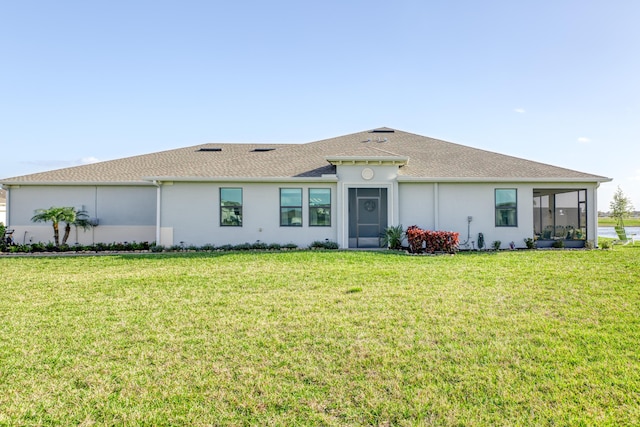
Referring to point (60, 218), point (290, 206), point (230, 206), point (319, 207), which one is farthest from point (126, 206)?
point (319, 207)

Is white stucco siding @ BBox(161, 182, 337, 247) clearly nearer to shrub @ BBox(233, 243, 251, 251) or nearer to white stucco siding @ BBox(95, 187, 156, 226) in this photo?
shrub @ BBox(233, 243, 251, 251)

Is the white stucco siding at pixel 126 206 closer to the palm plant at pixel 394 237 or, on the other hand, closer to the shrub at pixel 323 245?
the shrub at pixel 323 245

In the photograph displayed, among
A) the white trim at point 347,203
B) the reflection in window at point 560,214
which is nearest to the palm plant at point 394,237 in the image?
the white trim at point 347,203

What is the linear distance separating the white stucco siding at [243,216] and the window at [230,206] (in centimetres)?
Answer: 14

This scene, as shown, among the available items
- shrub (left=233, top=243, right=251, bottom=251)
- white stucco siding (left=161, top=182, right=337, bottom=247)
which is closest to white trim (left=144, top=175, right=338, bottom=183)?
white stucco siding (left=161, top=182, right=337, bottom=247)

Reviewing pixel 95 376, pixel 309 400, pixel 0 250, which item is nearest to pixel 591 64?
pixel 309 400

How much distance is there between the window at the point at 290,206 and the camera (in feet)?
48.1

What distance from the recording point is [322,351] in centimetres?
435

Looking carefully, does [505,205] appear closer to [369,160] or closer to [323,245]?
[369,160]

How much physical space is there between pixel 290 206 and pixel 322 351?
34.9 feet

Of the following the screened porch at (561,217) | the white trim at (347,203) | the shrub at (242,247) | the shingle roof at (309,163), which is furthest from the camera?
the screened porch at (561,217)

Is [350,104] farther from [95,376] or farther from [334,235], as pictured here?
[95,376]

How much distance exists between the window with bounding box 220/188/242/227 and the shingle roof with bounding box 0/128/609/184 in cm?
75

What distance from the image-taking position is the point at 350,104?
20344mm
